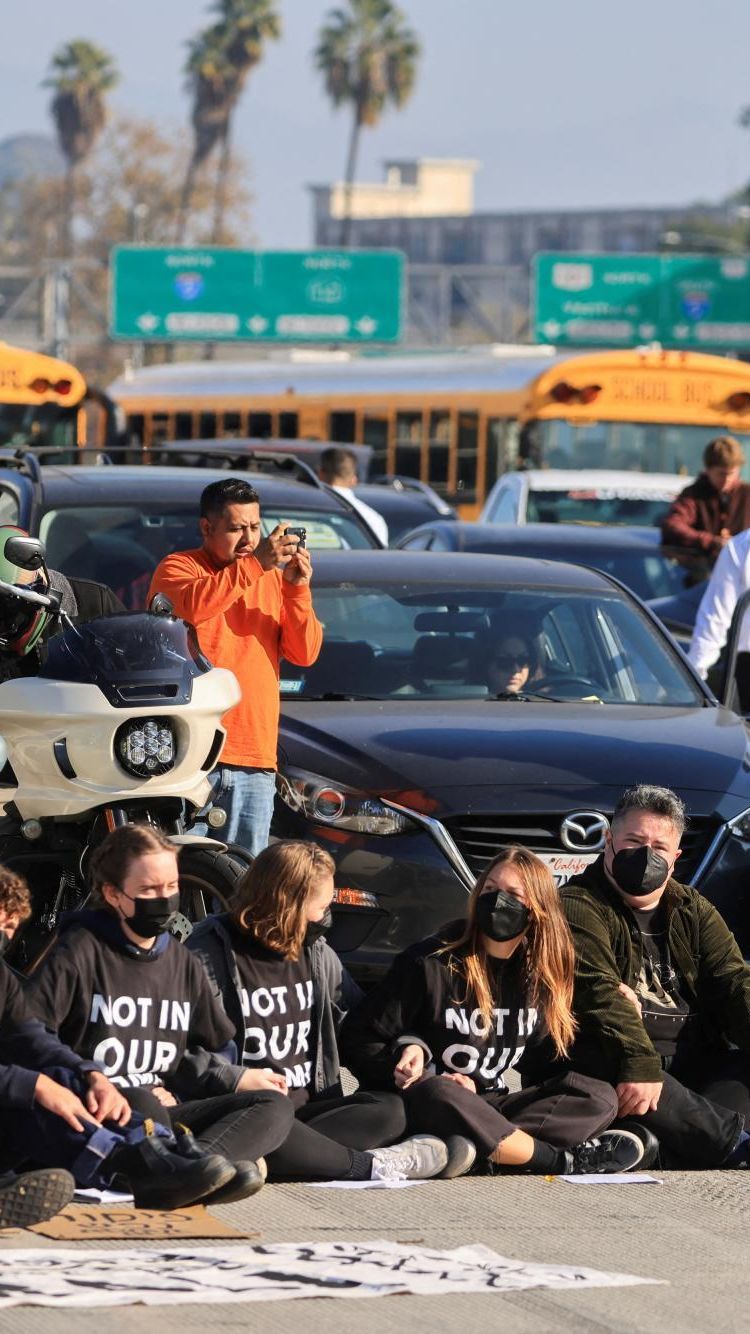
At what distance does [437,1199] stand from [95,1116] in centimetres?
87

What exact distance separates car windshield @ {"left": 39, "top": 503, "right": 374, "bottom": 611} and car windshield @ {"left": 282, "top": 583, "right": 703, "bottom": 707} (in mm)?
876

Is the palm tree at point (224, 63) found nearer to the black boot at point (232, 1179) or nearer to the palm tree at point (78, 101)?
the palm tree at point (78, 101)

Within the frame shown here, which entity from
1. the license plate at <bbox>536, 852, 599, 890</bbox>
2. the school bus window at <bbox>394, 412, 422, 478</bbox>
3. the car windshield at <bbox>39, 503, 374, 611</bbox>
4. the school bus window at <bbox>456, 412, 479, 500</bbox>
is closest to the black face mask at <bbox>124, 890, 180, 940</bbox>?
the license plate at <bbox>536, 852, 599, 890</bbox>

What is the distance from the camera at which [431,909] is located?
7977mm

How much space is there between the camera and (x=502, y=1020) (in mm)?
6918

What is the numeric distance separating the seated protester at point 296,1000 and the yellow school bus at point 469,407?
17.7m

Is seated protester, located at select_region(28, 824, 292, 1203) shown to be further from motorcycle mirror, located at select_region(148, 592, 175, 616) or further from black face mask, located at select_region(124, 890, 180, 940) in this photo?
motorcycle mirror, located at select_region(148, 592, 175, 616)

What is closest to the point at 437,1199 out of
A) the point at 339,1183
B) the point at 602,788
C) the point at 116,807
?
the point at 339,1183

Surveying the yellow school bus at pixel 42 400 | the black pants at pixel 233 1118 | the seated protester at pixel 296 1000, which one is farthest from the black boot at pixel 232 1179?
the yellow school bus at pixel 42 400

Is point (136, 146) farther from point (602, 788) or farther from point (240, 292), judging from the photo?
point (602, 788)

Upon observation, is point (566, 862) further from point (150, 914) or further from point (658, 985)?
point (150, 914)

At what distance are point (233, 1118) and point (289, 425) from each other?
86.7ft

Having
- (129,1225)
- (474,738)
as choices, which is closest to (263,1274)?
(129,1225)

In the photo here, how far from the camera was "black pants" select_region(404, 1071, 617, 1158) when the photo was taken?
6680 millimetres
